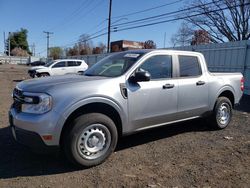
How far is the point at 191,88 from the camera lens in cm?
561

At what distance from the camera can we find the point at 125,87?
179 inches

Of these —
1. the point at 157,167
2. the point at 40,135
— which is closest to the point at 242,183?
the point at 157,167

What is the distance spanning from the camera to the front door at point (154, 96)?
15.3 feet

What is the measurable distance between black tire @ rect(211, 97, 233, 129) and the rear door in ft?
1.47

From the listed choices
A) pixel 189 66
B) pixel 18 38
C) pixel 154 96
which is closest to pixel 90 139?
pixel 154 96

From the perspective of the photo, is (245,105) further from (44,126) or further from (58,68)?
(58,68)

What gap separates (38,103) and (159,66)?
2333mm

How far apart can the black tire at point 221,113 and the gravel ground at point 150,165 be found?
16.0 inches

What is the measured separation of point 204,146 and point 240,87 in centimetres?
235

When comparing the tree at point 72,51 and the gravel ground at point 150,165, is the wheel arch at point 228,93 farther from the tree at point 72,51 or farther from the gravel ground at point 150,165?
the tree at point 72,51

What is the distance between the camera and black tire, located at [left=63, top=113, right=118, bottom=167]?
4.05 m

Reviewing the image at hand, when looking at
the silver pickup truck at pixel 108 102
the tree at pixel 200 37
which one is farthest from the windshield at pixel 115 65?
the tree at pixel 200 37

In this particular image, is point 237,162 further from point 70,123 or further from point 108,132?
point 70,123

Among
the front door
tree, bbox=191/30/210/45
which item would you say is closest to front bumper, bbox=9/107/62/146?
the front door
